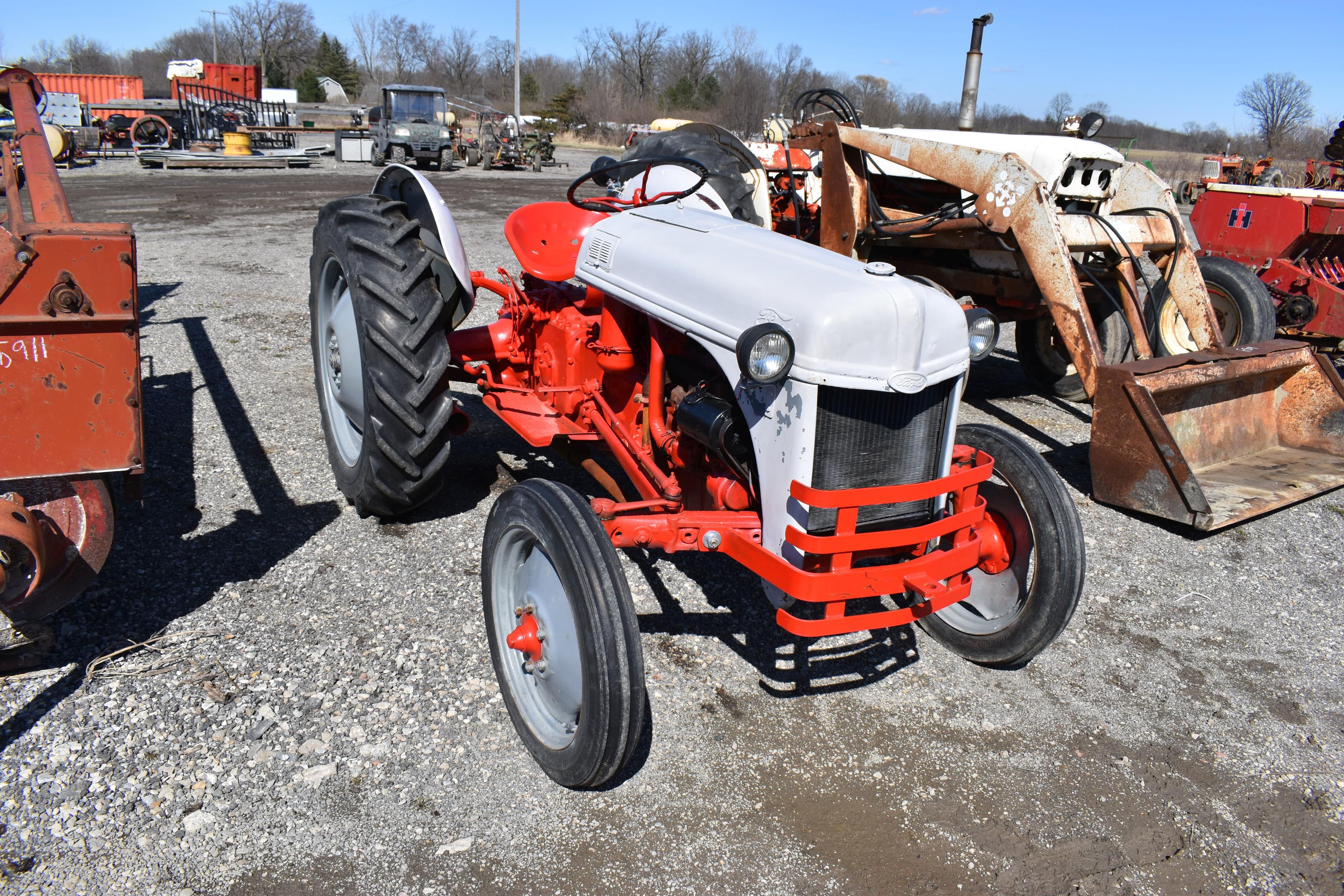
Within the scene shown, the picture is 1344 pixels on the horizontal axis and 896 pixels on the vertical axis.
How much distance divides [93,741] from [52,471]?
0.80 metres

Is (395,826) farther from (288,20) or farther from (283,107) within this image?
(288,20)

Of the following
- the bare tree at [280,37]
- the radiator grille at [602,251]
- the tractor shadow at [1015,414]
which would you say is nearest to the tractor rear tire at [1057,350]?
the tractor shadow at [1015,414]

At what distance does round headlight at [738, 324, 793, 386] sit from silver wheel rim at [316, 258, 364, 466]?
200 centimetres

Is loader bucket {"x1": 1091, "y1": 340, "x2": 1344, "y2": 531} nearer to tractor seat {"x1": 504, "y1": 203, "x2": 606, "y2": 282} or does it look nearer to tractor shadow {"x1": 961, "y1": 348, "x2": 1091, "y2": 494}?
tractor shadow {"x1": 961, "y1": 348, "x2": 1091, "y2": 494}

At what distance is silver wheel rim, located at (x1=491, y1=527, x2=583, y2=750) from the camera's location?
8.10ft

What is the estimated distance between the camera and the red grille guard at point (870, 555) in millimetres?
2275

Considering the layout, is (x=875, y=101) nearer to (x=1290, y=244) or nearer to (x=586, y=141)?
(x=586, y=141)

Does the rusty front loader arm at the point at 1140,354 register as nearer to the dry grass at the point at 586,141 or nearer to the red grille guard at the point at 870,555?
the red grille guard at the point at 870,555

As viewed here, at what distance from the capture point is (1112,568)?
399 cm

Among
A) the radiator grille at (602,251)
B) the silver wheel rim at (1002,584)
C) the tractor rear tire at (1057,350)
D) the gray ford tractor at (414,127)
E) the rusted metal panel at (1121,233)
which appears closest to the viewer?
the silver wheel rim at (1002,584)

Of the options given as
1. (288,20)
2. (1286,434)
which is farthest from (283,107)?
(288,20)

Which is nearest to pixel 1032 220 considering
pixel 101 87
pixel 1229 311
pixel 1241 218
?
pixel 1229 311

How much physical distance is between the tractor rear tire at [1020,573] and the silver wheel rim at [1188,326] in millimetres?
2475

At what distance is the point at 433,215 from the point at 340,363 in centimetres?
80
